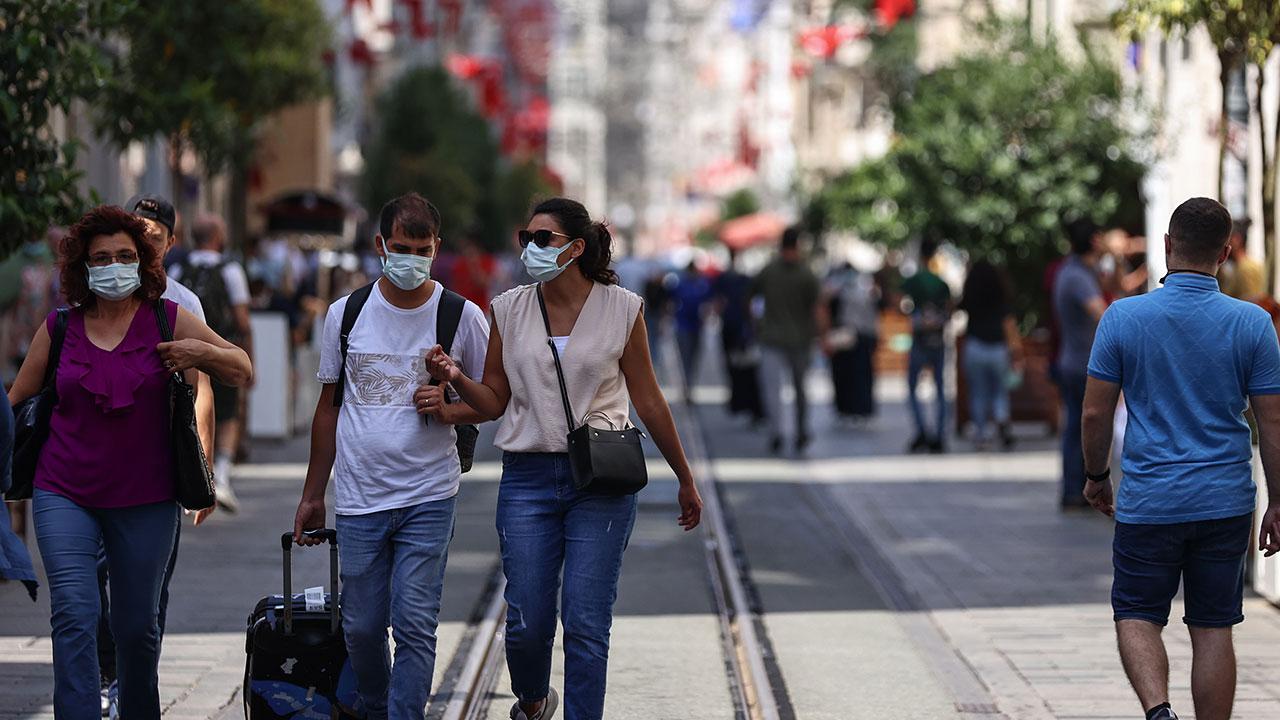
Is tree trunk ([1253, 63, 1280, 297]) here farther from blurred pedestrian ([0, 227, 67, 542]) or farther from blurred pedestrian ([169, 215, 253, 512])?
blurred pedestrian ([0, 227, 67, 542])

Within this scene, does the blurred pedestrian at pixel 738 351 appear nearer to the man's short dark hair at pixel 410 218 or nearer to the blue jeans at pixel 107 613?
the blue jeans at pixel 107 613

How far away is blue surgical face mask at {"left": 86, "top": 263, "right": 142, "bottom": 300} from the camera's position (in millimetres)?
6105

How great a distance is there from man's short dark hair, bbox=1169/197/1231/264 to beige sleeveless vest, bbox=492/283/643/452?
1.59 m

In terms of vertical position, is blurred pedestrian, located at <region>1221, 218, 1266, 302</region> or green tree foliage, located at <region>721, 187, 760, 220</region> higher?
green tree foliage, located at <region>721, 187, 760, 220</region>

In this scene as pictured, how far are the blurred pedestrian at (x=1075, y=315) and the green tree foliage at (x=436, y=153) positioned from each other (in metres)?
32.3


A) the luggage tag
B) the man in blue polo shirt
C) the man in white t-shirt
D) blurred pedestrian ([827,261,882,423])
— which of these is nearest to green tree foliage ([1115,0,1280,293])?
the man in blue polo shirt

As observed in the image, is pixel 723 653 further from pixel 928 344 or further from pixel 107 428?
pixel 928 344

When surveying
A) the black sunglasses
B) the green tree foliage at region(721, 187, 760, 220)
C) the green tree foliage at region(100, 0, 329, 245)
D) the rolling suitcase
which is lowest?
the rolling suitcase

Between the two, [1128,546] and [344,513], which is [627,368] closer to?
[344,513]

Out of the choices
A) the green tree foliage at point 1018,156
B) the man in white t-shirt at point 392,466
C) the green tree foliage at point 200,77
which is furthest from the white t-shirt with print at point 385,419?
the green tree foliage at point 1018,156

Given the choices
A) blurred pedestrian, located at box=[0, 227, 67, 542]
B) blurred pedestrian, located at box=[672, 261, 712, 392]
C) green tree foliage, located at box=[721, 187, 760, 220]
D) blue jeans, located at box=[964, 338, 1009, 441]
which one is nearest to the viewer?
blurred pedestrian, located at box=[0, 227, 67, 542]

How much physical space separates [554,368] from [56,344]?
141cm

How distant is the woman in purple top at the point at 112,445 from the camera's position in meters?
6.00

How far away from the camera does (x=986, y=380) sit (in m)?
18.6
